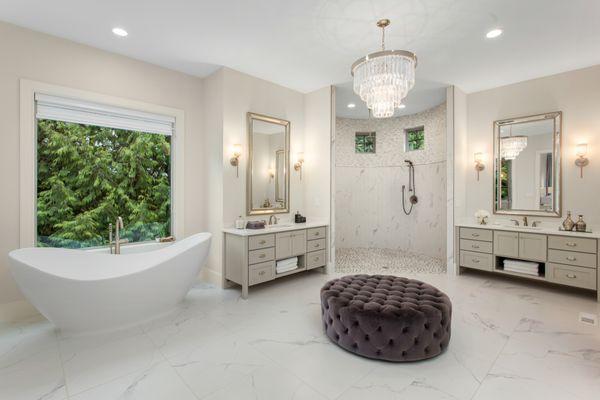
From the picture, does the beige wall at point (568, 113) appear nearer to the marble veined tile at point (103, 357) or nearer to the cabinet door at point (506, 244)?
the cabinet door at point (506, 244)

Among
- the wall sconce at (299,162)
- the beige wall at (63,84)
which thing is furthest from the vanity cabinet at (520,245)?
the beige wall at (63,84)

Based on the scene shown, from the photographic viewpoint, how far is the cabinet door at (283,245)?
390 centimetres

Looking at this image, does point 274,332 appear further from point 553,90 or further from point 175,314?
point 553,90

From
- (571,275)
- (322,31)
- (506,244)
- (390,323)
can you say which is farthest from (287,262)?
(571,275)

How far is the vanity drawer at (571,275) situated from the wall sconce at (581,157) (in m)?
1.30

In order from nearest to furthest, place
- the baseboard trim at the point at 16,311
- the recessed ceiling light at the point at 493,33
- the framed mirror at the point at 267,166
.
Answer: the baseboard trim at the point at 16,311
the recessed ceiling light at the point at 493,33
the framed mirror at the point at 267,166

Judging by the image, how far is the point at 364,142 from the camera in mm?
6789

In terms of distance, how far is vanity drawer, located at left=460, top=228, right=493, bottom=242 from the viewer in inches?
169

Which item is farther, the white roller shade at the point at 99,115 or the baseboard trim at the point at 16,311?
the white roller shade at the point at 99,115

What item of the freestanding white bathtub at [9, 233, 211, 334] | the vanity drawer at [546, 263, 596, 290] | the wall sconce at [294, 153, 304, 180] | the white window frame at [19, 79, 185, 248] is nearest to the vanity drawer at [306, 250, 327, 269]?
the wall sconce at [294, 153, 304, 180]

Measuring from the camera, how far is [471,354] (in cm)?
233

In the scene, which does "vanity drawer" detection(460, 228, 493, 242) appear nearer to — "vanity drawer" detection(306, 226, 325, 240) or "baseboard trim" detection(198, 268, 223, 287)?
"vanity drawer" detection(306, 226, 325, 240)

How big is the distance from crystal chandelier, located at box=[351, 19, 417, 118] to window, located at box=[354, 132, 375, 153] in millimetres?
4008

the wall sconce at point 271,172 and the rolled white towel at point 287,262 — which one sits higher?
the wall sconce at point 271,172
